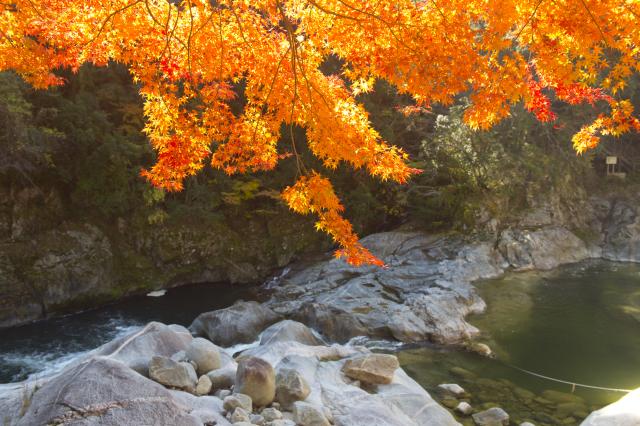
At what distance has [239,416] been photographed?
152 inches

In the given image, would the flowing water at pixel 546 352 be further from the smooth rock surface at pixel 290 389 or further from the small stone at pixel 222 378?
the small stone at pixel 222 378

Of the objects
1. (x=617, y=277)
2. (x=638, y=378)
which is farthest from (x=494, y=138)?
(x=638, y=378)

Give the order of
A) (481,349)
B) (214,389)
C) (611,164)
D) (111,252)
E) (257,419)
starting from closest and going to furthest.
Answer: (257,419)
(214,389)
(481,349)
(111,252)
(611,164)

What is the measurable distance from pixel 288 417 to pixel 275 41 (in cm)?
449

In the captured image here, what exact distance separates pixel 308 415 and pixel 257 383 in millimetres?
528

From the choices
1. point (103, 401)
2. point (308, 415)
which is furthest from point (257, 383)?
point (103, 401)

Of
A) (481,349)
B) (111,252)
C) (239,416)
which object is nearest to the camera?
(239,416)

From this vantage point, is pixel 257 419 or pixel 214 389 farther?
pixel 214 389

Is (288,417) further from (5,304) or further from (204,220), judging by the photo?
(204,220)

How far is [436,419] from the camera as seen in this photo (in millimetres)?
5004

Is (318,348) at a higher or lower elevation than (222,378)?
lower

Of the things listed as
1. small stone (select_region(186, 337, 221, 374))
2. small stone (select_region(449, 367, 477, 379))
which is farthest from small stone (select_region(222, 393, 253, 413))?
small stone (select_region(449, 367, 477, 379))

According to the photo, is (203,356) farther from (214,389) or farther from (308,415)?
(308,415)

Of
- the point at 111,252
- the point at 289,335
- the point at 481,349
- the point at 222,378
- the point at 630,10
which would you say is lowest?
the point at 481,349
